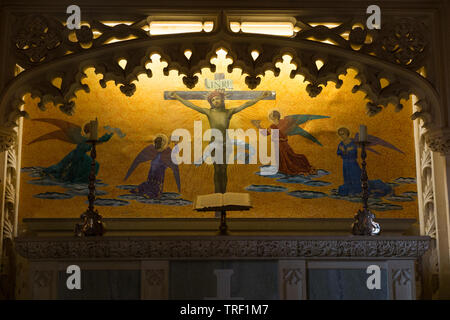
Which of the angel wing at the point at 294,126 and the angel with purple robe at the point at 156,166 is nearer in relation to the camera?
the angel with purple robe at the point at 156,166

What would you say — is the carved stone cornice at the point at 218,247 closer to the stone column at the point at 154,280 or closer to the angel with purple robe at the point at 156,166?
the stone column at the point at 154,280

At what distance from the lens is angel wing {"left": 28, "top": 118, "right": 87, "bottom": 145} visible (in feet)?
23.0

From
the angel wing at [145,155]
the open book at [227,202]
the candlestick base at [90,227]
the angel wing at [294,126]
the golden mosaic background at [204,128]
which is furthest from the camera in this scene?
the angel wing at [294,126]

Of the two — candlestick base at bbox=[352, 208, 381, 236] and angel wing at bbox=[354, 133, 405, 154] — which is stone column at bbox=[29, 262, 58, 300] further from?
angel wing at bbox=[354, 133, 405, 154]

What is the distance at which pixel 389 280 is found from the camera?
5.12m

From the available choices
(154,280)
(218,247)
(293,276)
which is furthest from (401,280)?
(154,280)

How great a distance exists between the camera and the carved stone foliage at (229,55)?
5.99 meters

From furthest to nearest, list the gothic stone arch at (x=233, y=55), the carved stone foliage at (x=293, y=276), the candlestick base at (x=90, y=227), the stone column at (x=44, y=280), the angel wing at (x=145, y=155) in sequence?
the angel wing at (x=145, y=155) → the gothic stone arch at (x=233, y=55) → the candlestick base at (x=90, y=227) → the carved stone foliage at (x=293, y=276) → the stone column at (x=44, y=280)

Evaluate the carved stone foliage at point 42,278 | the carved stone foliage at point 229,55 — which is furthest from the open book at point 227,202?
the carved stone foliage at point 42,278

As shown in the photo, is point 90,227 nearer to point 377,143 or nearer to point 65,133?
point 65,133

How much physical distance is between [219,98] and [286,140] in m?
0.88

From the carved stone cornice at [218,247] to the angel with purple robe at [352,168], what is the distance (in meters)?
1.80

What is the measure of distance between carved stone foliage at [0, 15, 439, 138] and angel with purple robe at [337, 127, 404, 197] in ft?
3.46

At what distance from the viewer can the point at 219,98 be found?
7.10m
